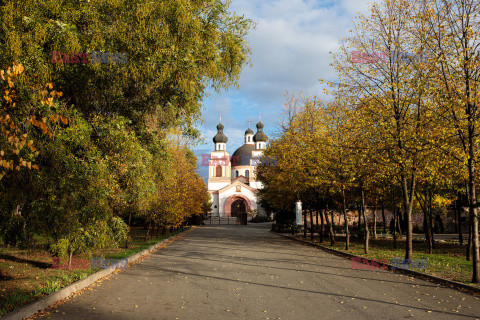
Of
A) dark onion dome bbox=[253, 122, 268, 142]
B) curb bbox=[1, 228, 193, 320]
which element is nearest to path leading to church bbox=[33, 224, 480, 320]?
curb bbox=[1, 228, 193, 320]

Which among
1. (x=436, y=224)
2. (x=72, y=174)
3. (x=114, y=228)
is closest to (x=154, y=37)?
(x=72, y=174)

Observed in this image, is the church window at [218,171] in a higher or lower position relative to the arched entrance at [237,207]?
higher

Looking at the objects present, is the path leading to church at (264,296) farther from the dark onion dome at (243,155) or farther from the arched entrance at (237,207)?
the dark onion dome at (243,155)

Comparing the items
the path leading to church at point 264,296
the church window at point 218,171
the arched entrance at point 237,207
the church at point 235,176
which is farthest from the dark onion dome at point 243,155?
the path leading to church at point 264,296

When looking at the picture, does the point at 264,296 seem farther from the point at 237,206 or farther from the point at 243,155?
the point at 243,155

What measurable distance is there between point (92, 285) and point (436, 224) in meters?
38.3

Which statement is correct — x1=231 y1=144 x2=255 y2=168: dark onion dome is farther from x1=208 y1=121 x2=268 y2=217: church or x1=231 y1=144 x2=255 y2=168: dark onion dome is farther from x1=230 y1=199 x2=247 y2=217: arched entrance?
x1=230 y1=199 x2=247 y2=217: arched entrance

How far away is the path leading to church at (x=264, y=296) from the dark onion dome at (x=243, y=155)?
2984 inches

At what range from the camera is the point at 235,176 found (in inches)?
3455

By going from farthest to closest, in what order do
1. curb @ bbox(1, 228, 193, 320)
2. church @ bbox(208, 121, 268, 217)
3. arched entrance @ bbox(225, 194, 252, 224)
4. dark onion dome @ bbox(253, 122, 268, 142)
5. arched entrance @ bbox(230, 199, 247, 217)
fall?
dark onion dome @ bbox(253, 122, 268, 142), arched entrance @ bbox(230, 199, 247, 217), church @ bbox(208, 121, 268, 217), arched entrance @ bbox(225, 194, 252, 224), curb @ bbox(1, 228, 193, 320)

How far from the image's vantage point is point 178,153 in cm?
2469

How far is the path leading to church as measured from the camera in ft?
20.7

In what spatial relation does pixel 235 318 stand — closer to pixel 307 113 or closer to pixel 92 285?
pixel 92 285

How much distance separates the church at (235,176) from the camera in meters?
72.9
